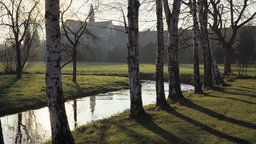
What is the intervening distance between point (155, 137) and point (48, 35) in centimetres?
488

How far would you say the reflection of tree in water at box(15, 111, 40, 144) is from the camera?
1580 centimetres

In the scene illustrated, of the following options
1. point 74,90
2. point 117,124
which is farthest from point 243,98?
point 74,90

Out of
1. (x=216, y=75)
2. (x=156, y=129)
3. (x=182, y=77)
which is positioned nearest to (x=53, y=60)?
(x=156, y=129)

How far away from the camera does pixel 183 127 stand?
13.5 meters

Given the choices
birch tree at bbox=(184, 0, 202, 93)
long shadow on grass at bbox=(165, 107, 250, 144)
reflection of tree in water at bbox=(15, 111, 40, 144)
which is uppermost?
birch tree at bbox=(184, 0, 202, 93)

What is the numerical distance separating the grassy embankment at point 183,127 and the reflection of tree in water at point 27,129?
8.40ft

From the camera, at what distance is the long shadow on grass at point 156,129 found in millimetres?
11609

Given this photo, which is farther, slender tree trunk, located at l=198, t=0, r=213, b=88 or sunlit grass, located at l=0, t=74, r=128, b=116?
slender tree trunk, located at l=198, t=0, r=213, b=88

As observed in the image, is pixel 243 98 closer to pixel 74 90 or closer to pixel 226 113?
pixel 226 113

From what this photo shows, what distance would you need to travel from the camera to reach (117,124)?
14695 mm

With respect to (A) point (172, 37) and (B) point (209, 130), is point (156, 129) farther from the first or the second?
(A) point (172, 37)

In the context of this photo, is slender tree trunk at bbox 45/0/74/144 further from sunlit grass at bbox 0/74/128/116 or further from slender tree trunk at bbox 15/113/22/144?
sunlit grass at bbox 0/74/128/116

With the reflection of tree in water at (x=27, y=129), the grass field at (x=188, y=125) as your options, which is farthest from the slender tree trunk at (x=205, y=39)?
the reflection of tree in water at (x=27, y=129)

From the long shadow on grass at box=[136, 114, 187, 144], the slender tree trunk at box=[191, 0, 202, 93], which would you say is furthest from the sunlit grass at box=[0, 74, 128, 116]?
the slender tree trunk at box=[191, 0, 202, 93]
